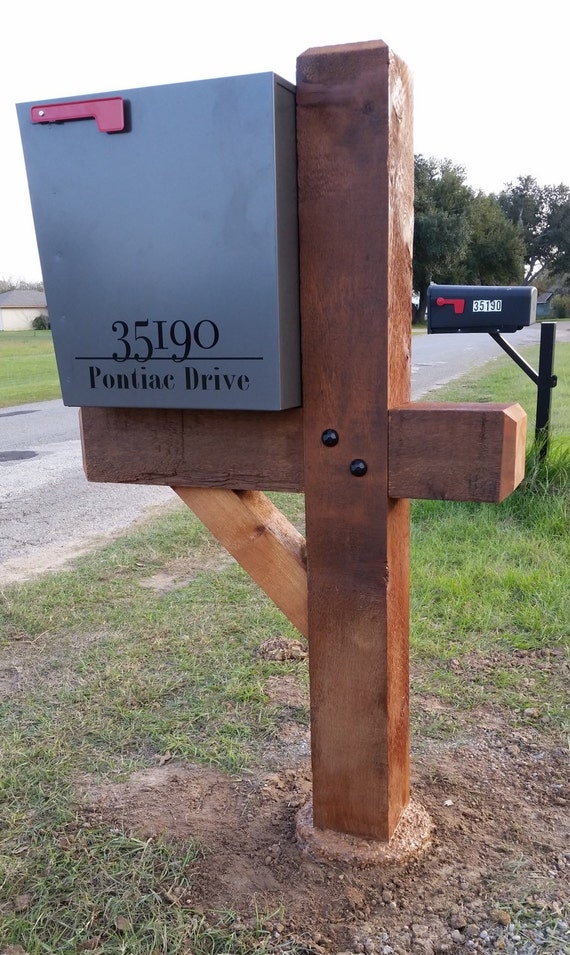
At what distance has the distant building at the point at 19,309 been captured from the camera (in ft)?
205

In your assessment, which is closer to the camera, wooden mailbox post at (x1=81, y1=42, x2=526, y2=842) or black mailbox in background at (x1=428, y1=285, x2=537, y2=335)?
wooden mailbox post at (x1=81, y1=42, x2=526, y2=842)

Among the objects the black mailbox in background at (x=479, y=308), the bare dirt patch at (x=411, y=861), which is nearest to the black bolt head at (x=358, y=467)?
the bare dirt patch at (x=411, y=861)

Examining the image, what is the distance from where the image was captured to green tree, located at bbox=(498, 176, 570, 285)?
5994 centimetres

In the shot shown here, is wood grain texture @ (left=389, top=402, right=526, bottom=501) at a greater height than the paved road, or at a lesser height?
greater

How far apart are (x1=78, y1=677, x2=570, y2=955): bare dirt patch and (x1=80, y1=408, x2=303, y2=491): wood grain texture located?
0.90 meters

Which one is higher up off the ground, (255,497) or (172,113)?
(172,113)

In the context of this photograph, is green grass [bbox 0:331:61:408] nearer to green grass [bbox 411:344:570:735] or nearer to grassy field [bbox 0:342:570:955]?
grassy field [bbox 0:342:570:955]

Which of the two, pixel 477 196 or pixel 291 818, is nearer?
pixel 291 818

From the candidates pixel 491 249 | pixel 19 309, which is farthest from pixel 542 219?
pixel 19 309

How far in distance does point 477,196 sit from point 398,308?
5243 centimetres

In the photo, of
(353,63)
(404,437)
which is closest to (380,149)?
(353,63)

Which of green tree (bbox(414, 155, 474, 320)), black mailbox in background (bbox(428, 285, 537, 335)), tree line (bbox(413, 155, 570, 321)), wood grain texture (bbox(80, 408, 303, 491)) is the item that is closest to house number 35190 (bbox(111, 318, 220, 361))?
wood grain texture (bbox(80, 408, 303, 491))

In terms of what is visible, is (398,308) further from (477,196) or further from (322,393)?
(477,196)

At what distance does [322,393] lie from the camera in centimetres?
162
